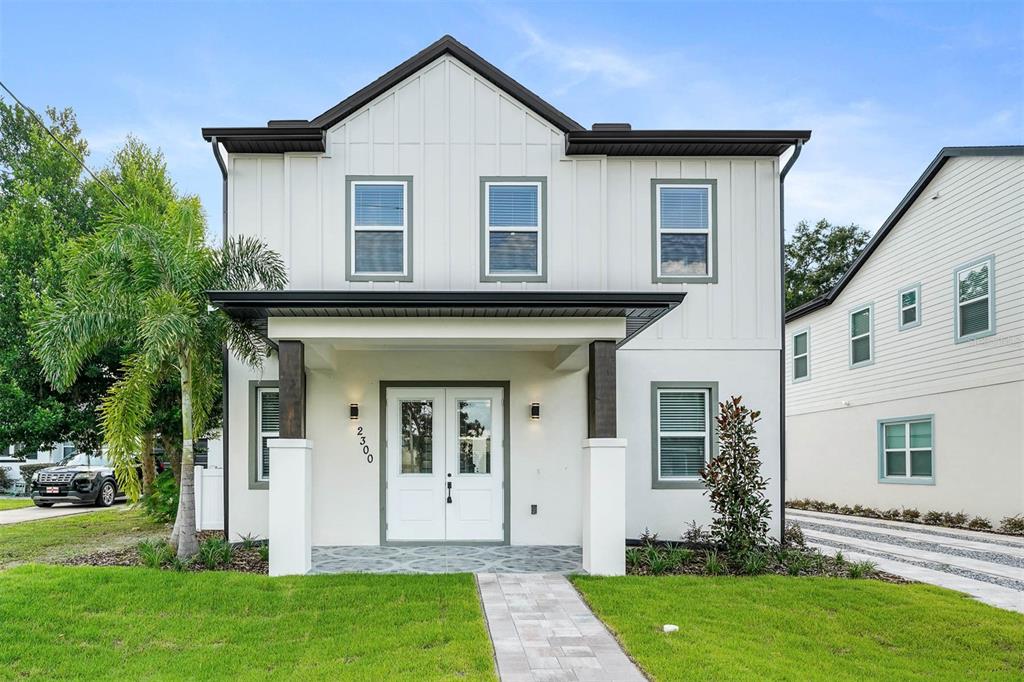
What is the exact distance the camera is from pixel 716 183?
34.7 ft

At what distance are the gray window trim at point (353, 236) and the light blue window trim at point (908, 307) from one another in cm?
1104

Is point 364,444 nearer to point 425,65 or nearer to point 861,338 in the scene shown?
point 425,65

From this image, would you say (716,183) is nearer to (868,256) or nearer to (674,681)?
(674,681)

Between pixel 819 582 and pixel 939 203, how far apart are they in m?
10.2

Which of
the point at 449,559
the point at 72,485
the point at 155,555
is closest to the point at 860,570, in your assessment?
the point at 449,559

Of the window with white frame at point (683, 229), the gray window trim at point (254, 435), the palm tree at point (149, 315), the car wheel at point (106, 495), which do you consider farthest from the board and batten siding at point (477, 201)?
the car wheel at point (106, 495)

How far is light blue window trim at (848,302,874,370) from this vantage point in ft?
55.0

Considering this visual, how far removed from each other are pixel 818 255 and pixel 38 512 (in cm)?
3014

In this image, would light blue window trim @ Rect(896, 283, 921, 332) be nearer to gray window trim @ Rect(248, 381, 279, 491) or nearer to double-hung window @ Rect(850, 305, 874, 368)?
double-hung window @ Rect(850, 305, 874, 368)

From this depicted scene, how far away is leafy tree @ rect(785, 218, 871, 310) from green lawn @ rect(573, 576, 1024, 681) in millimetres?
25496

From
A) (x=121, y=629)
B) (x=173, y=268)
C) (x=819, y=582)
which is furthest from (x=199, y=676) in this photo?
(x=819, y=582)

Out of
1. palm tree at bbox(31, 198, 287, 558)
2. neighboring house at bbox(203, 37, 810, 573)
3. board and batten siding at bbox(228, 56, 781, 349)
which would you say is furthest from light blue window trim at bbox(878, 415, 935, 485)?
palm tree at bbox(31, 198, 287, 558)

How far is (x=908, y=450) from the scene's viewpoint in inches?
601

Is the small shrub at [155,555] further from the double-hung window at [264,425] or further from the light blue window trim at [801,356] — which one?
the light blue window trim at [801,356]
